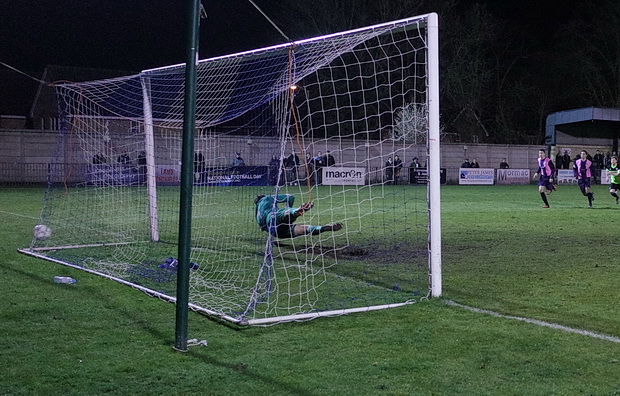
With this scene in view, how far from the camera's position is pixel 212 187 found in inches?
634

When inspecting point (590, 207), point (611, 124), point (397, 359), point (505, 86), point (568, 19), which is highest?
point (568, 19)

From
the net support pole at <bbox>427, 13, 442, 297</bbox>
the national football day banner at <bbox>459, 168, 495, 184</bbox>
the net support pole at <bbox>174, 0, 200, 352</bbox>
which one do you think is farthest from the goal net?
the national football day banner at <bbox>459, 168, 495, 184</bbox>

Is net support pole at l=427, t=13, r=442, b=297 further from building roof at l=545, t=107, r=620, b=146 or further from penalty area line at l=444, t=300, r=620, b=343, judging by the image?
building roof at l=545, t=107, r=620, b=146

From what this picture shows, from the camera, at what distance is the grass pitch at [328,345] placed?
4.54m

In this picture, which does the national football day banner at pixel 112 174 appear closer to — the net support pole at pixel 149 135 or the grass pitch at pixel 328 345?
the net support pole at pixel 149 135

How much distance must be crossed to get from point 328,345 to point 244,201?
13.3m

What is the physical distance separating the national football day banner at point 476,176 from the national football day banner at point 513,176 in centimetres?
97

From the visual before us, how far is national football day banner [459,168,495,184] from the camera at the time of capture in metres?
38.1

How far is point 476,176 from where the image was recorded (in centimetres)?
3850

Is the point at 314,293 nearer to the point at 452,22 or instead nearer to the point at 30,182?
the point at 30,182

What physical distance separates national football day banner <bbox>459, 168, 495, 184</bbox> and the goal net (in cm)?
1929

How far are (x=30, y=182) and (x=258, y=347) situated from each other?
89.4 ft

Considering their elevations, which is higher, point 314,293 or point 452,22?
point 452,22

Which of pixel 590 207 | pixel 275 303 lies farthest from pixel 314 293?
pixel 590 207
